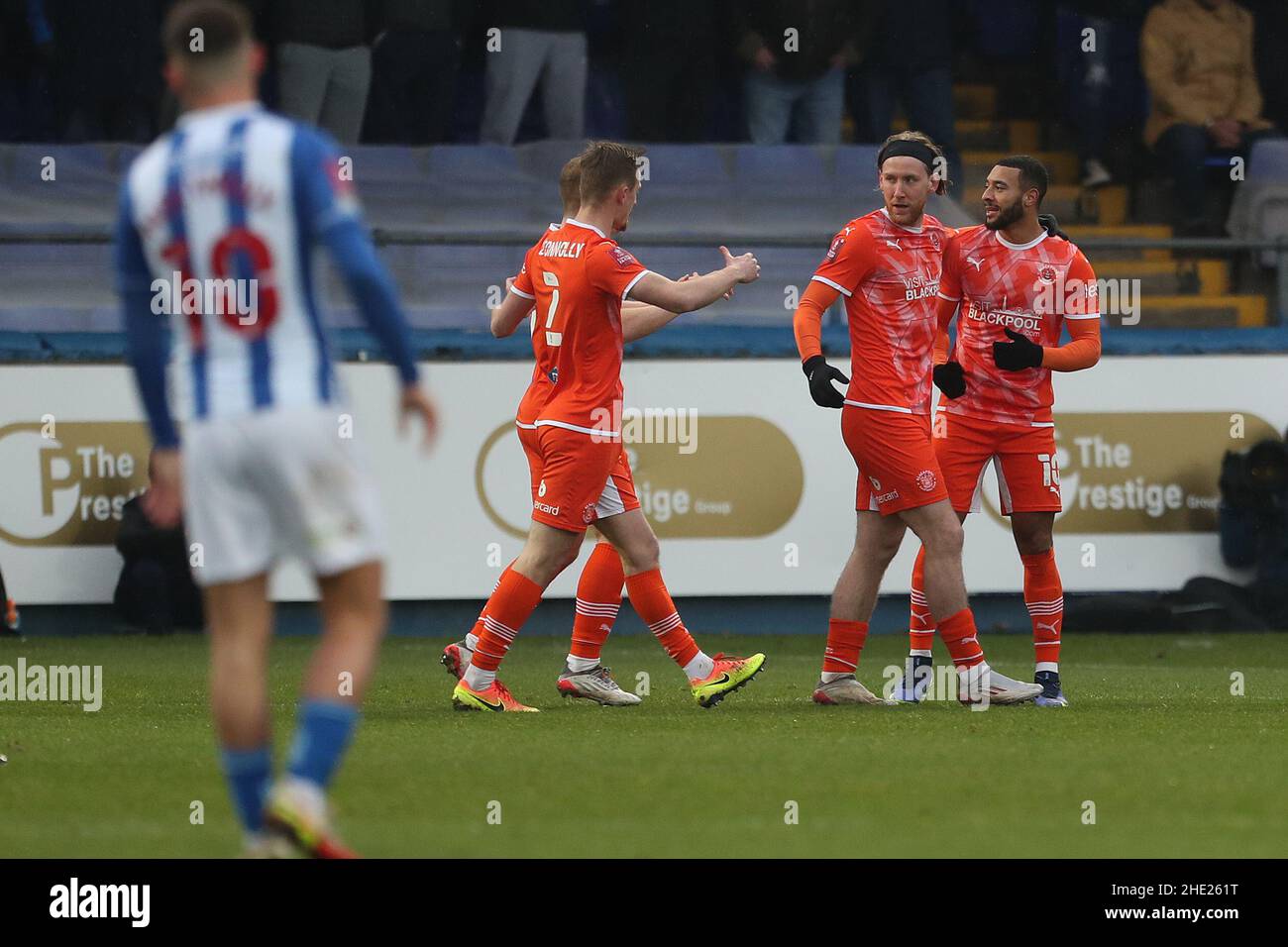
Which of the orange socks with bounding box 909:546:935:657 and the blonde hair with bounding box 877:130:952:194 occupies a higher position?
the blonde hair with bounding box 877:130:952:194

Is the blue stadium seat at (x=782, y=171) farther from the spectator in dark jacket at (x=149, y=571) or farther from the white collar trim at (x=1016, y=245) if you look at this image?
the white collar trim at (x=1016, y=245)

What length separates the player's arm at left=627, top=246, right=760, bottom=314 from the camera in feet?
26.0

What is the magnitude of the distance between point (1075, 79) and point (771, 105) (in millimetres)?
3114

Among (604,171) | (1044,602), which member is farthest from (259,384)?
(1044,602)

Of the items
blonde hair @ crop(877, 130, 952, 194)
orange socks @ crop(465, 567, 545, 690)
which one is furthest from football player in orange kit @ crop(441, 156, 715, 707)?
blonde hair @ crop(877, 130, 952, 194)

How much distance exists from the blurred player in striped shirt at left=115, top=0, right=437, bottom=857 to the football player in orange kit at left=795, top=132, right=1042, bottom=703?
398cm

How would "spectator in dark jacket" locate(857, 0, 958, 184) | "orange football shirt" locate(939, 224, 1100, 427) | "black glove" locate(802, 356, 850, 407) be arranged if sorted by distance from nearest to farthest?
"black glove" locate(802, 356, 850, 407), "orange football shirt" locate(939, 224, 1100, 427), "spectator in dark jacket" locate(857, 0, 958, 184)

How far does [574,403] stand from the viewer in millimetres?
8406

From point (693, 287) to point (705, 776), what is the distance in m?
2.29

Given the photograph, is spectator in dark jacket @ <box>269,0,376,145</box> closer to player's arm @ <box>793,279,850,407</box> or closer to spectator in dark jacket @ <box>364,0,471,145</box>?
spectator in dark jacket @ <box>364,0,471,145</box>

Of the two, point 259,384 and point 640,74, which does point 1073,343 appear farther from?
point 640,74

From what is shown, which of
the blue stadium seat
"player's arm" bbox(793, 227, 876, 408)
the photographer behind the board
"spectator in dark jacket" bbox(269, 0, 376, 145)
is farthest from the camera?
the blue stadium seat

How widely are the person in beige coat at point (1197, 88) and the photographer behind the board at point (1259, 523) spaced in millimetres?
3913

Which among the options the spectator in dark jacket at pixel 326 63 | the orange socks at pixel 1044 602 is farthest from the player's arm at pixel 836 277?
→ the spectator in dark jacket at pixel 326 63
